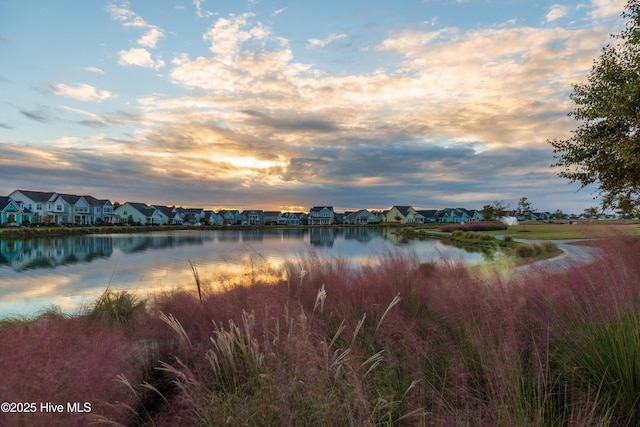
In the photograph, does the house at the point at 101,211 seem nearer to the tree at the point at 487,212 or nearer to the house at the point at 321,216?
the house at the point at 321,216

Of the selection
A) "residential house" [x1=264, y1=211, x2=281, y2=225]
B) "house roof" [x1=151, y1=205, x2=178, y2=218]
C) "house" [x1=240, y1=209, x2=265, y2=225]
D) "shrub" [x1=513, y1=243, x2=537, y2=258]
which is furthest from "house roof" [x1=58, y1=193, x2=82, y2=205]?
"shrub" [x1=513, y1=243, x2=537, y2=258]

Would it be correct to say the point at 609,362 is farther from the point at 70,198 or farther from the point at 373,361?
the point at 70,198

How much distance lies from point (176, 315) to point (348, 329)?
2.78 metres

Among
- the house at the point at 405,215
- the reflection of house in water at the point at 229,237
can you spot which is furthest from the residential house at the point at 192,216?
the house at the point at 405,215

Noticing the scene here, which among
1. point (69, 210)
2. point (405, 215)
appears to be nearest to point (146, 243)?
point (69, 210)

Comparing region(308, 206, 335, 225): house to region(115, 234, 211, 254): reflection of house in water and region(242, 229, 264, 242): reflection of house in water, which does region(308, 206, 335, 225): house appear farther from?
region(115, 234, 211, 254): reflection of house in water

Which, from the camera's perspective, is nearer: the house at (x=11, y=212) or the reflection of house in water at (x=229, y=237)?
the reflection of house in water at (x=229, y=237)

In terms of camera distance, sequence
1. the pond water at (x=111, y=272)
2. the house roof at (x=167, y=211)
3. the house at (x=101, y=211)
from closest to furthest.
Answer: the pond water at (x=111, y=272), the house at (x=101, y=211), the house roof at (x=167, y=211)

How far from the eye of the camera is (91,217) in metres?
82.8

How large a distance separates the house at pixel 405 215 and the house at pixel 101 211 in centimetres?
8583

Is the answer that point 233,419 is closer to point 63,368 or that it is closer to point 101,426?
point 101,426

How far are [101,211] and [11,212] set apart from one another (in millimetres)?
20792

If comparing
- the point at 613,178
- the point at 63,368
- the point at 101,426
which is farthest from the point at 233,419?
the point at 613,178

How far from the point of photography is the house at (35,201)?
2687 inches
